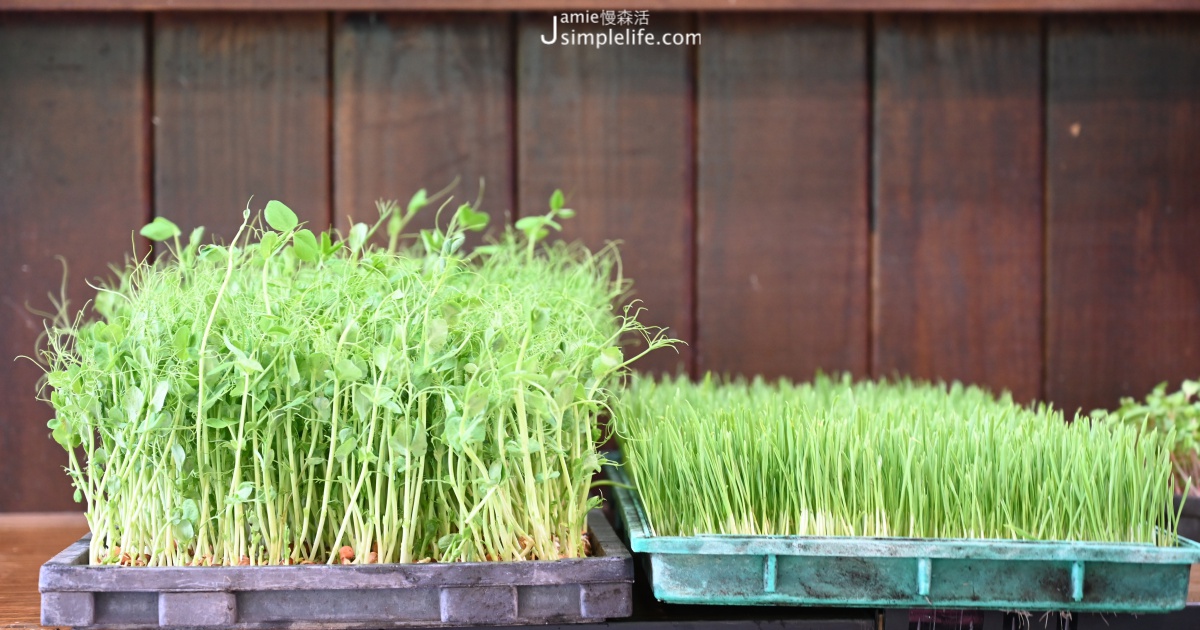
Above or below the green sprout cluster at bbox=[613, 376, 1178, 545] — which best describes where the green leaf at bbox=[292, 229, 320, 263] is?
above

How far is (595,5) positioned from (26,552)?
102 cm

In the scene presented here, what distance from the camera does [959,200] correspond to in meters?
1.35

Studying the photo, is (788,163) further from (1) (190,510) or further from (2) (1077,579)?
(1) (190,510)

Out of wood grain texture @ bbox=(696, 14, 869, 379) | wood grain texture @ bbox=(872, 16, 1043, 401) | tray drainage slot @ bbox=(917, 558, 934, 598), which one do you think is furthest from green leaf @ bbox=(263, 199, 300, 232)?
wood grain texture @ bbox=(872, 16, 1043, 401)

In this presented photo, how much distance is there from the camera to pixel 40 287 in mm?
1282

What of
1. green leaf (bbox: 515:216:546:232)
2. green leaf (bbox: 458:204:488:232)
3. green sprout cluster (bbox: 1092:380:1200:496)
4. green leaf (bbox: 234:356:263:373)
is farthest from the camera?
green sprout cluster (bbox: 1092:380:1200:496)

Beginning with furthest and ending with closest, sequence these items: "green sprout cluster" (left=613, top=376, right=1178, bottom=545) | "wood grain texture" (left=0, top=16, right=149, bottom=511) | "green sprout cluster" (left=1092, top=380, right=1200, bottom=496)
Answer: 1. "wood grain texture" (left=0, top=16, right=149, bottom=511)
2. "green sprout cluster" (left=1092, top=380, right=1200, bottom=496)
3. "green sprout cluster" (left=613, top=376, right=1178, bottom=545)

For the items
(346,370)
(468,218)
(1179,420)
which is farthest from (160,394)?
(1179,420)

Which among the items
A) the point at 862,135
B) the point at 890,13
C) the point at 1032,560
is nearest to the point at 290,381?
the point at 1032,560

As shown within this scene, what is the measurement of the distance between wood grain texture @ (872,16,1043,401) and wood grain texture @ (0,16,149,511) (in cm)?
113

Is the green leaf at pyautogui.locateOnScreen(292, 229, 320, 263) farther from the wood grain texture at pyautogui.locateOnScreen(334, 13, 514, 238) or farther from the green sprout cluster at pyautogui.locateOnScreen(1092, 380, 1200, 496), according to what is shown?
the green sprout cluster at pyautogui.locateOnScreen(1092, 380, 1200, 496)

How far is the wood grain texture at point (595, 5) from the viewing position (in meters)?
1.20

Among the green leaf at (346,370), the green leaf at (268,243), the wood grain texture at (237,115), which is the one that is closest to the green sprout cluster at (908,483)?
the green leaf at (346,370)

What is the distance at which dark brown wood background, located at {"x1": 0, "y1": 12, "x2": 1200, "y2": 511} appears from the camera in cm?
130
